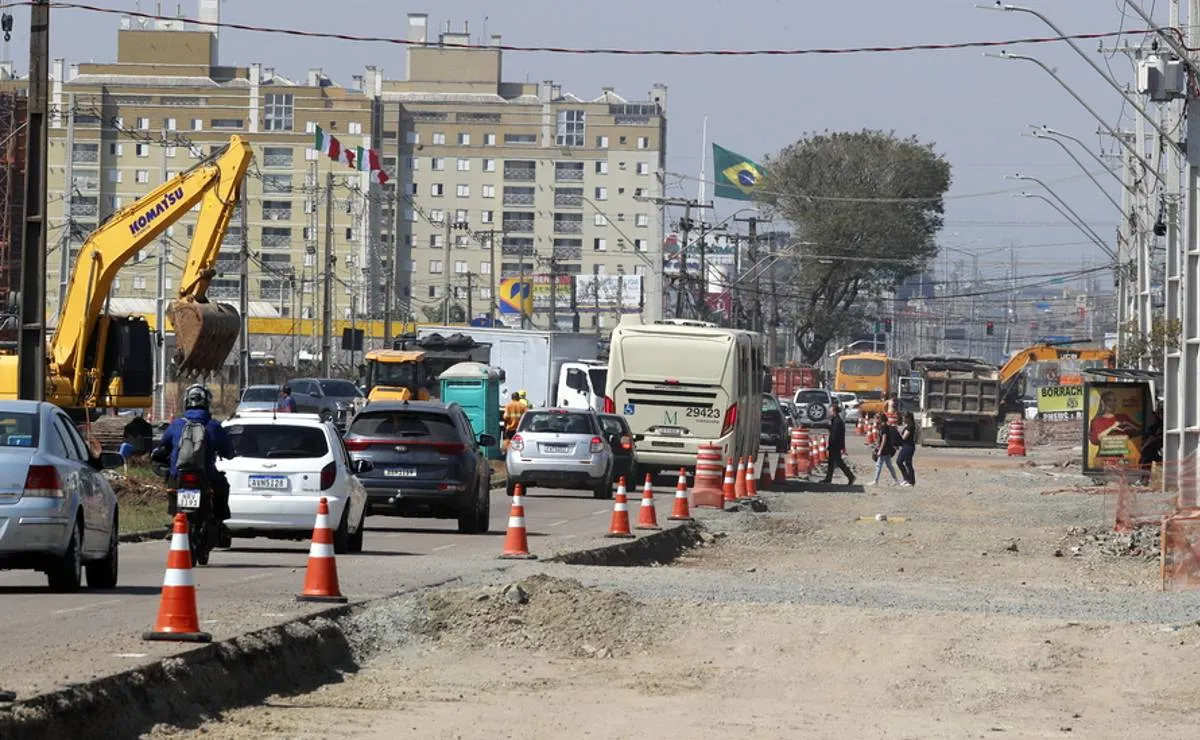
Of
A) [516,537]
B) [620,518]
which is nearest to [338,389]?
[620,518]

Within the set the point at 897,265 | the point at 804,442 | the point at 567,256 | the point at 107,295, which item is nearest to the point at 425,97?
the point at 567,256

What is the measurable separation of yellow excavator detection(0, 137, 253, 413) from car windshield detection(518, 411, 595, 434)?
5174 mm

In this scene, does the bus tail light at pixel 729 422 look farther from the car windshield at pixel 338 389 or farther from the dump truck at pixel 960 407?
the dump truck at pixel 960 407

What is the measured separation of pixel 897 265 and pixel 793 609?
3880 inches

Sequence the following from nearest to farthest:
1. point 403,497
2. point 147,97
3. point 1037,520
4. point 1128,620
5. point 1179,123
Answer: point 1128,620
point 403,497
point 1037,520
point 1179,123
point 147,97

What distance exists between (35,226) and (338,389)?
35801 mm

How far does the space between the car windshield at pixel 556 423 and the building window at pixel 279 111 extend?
123668 mm

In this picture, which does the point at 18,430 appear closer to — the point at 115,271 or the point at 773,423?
the point at 115,271

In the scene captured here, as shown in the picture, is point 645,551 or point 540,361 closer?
point 645,551

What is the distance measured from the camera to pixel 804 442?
56.1m

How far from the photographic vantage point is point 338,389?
64.6 meters

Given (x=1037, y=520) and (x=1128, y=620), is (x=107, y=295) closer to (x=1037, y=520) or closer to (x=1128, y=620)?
(x=1037, y=520)

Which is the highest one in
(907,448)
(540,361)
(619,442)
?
(540,361)

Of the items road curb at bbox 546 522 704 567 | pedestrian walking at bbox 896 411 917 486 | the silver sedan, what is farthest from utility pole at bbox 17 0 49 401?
pedestrian walking at bbox 896 411 917 486
